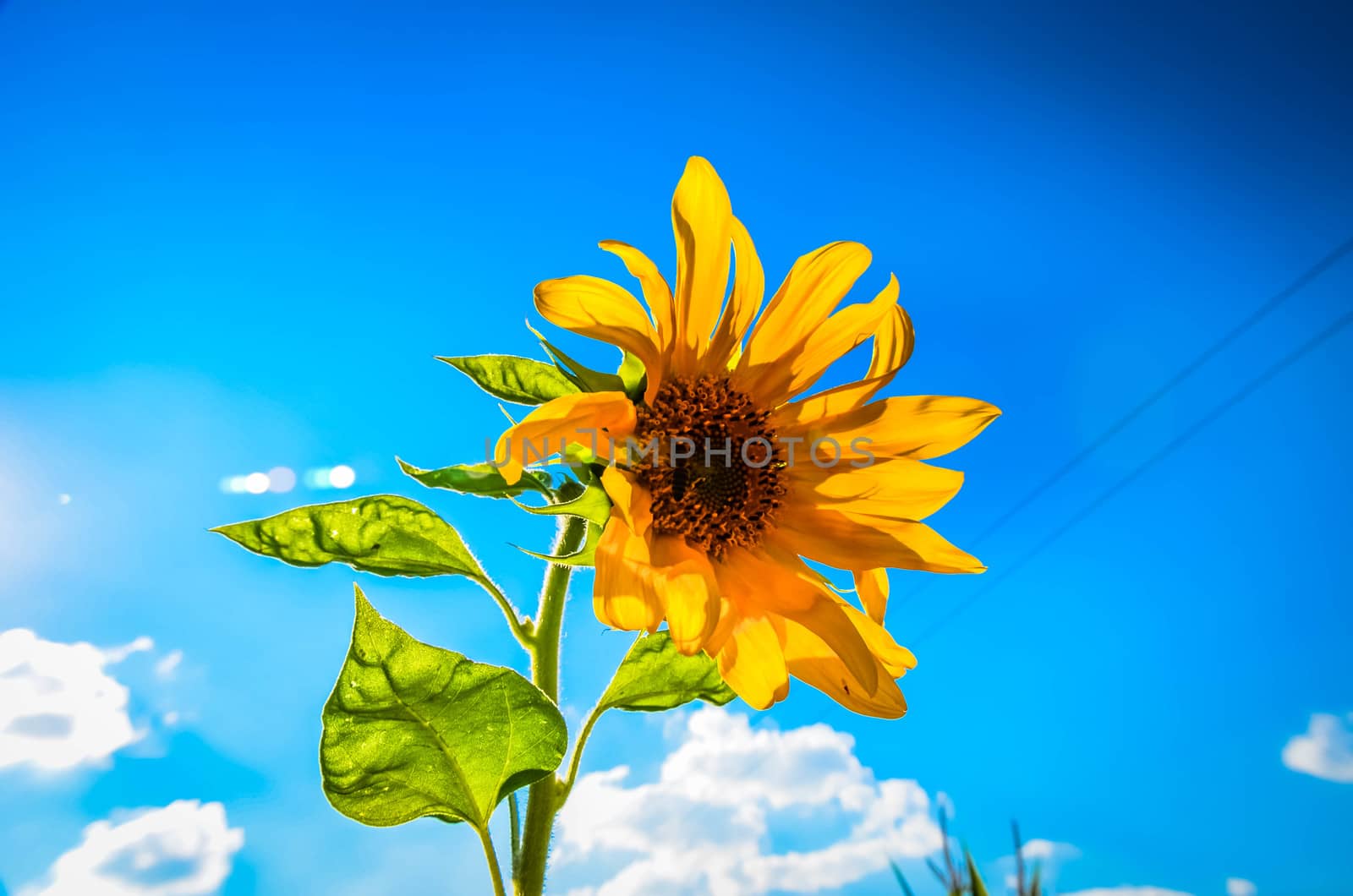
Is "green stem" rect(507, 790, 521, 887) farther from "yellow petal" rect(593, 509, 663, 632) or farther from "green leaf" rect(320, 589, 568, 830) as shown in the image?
"yellow petal" rect(593, 509, 663, 632)

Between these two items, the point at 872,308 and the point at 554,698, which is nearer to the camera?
the point at 554,698

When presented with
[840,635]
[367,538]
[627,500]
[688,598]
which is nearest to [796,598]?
[840,635]

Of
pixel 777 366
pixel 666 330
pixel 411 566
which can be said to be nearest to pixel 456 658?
pixel 411 566

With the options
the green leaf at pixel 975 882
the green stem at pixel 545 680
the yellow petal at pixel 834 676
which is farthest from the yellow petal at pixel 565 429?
the green leaf at pixel 975 882

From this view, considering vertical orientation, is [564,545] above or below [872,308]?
below

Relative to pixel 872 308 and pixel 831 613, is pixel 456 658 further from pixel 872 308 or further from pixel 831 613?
pixel 872 308

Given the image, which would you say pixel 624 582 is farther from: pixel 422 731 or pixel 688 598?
pixel 422 731

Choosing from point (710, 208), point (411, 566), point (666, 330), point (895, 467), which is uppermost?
point (710, 208)

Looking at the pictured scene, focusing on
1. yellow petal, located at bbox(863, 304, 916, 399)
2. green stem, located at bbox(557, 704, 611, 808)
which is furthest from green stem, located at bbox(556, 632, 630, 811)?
yellow petal, located at bbox(863, 304, 916, 399)
